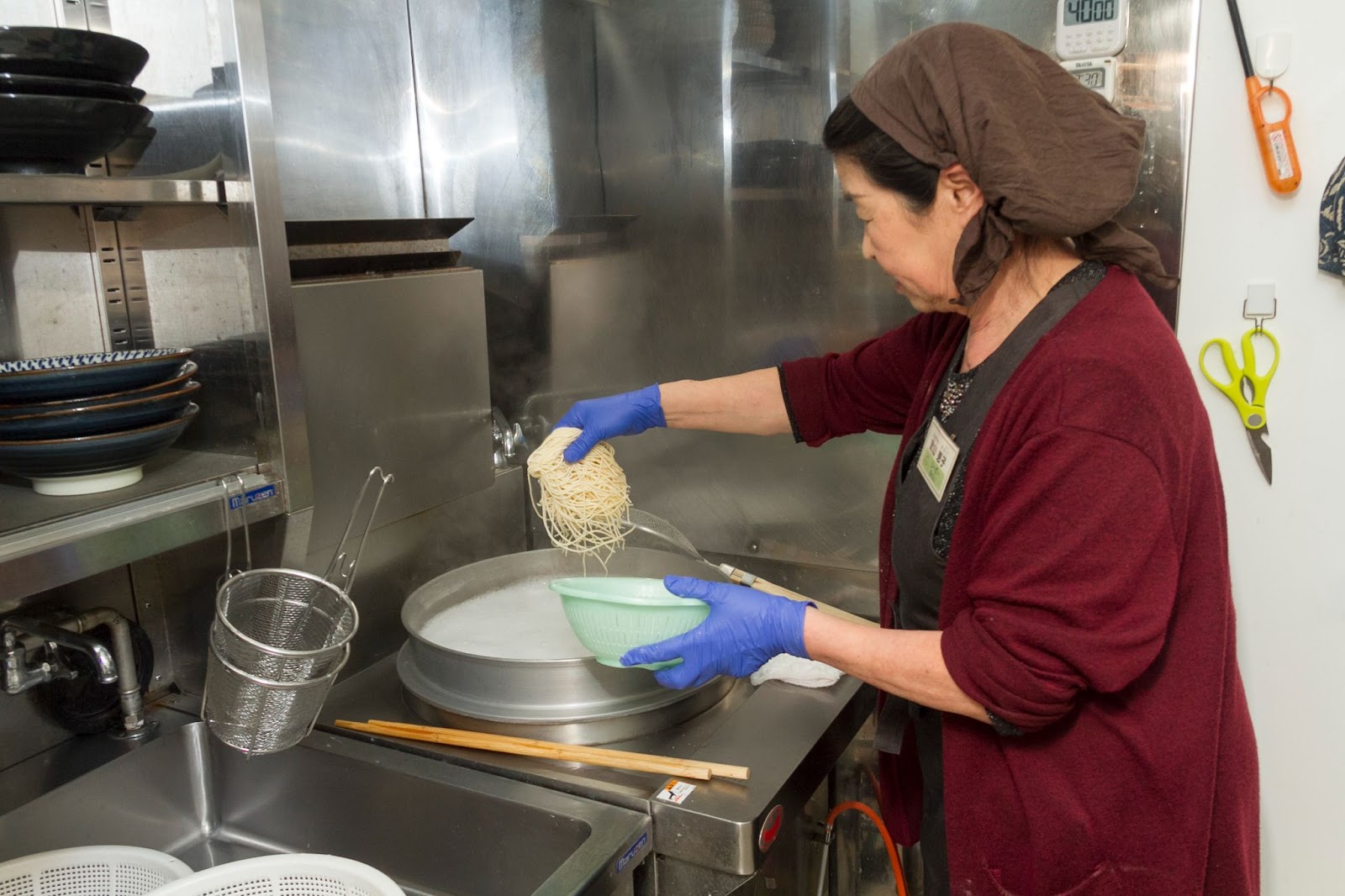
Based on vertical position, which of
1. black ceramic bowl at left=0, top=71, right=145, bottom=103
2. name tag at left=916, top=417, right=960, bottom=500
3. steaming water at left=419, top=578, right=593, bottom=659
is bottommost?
steaming water at left=419, top=578, right=593, bottom=659

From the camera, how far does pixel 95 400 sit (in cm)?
119

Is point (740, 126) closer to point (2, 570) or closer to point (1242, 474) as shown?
point (1242, 474)

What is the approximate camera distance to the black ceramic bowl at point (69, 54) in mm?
1070

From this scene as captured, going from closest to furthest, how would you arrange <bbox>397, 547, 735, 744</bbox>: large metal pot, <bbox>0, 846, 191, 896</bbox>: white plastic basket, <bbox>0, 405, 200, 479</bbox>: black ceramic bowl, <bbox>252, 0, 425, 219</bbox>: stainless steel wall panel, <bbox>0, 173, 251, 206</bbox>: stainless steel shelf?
<bbox>0, 173, 251, 206</bbox>: stainless steel shelf, <bbox>0, 405, 200, 479</bbox>: black ceramic bowl, <bbox>0, 846, 191, 896</bbox>: white plastic basket, <bbox>397, 547, 735, 744</bbox>: large metal pot, <bbox>252, 0, 425, 219</bbox>: stainless steel wall panel

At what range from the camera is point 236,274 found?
138 centimetres

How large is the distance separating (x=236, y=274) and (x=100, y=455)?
31cm

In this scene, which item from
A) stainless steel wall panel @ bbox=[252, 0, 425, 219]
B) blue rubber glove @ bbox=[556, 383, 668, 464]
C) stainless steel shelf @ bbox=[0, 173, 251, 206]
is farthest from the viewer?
stainless steel wall panel @ bbox=[252, 0, 425, 219]

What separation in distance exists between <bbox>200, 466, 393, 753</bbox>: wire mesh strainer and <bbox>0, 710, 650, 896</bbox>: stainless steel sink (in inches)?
10.8

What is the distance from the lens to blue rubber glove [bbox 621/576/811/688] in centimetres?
137

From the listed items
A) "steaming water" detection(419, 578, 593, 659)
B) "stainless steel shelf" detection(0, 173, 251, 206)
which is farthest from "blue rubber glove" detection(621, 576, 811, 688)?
"stainless steel shelf" detection(0, 173, 251, 206)

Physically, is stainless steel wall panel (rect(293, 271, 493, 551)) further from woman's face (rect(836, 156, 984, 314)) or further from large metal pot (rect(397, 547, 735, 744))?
woman's face (rect(836, 156, 984, 314))

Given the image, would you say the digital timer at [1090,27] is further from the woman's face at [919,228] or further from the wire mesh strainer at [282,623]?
the wire mesh strainer at [282,623]

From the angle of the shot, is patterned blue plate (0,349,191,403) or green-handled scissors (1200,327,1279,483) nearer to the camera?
patterned blue plate (0,349,191,403)

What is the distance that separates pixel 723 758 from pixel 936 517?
56 centimetres
